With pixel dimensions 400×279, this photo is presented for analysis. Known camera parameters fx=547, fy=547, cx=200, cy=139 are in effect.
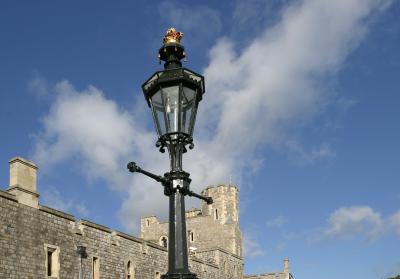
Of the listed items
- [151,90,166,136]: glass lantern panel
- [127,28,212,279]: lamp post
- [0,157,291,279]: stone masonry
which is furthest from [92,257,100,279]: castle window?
[151,90,166,136]: glass lantern panel

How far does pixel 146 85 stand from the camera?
19.2 ft

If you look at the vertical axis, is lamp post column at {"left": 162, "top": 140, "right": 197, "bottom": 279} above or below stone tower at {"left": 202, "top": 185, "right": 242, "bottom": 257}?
below

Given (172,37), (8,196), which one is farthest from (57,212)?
(172,37)

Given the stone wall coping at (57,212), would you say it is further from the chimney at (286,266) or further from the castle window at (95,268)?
the chimney at (286,266)

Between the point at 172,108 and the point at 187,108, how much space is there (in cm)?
16

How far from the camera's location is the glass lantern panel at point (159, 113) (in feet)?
18.5

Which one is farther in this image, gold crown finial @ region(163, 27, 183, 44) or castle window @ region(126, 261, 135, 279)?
castle window @ region(126, 261, 135, 279)

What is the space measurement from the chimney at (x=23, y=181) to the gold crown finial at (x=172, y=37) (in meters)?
16.3

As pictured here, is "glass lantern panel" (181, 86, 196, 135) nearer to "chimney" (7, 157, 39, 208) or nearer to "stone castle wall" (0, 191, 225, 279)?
"stone castle wall" (0, 191, 225, 279)

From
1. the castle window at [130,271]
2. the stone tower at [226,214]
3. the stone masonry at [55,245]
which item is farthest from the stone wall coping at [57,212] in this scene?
the stone tower at [226,214]

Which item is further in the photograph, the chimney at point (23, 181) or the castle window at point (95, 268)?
the castle window at point (95, 268)

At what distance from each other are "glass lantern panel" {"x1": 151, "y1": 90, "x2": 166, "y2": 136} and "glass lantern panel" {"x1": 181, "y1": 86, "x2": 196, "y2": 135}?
0.21 m

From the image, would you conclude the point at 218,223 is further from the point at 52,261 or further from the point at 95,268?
the point at 52,261

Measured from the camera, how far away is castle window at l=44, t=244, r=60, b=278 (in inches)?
863
